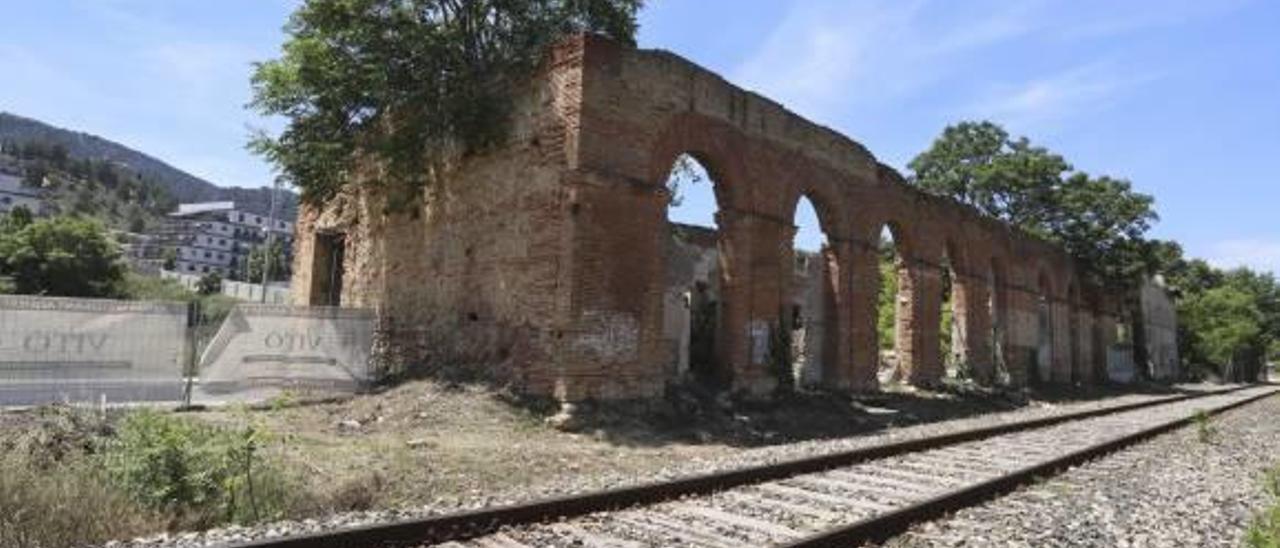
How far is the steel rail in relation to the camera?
609 cm

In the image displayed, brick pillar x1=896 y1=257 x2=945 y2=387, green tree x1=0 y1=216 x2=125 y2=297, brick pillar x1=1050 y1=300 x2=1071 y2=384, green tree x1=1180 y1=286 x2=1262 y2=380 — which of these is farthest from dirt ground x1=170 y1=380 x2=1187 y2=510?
green tree x1=0 y1=216 x2=125 y2=297

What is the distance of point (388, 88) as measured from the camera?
17156mm

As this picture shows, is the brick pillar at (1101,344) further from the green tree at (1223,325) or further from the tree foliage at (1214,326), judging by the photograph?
the green tree at (1223,325)

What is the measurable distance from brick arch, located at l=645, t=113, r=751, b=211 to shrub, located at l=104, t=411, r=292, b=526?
9.14 metres

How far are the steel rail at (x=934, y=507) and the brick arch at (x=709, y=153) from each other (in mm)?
7684

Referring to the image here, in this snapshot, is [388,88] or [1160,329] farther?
[1160,329]

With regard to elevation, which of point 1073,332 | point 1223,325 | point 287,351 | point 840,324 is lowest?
point 287,351

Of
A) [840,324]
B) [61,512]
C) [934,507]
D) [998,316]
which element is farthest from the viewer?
[998,316]

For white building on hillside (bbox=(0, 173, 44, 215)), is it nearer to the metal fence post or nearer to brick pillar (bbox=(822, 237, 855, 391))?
brick pillar (bbox=(822, 237, 855, 391))

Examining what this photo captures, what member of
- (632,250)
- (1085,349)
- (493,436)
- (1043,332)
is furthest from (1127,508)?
(1085,349)

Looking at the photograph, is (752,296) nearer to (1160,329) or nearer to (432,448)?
(432,448)

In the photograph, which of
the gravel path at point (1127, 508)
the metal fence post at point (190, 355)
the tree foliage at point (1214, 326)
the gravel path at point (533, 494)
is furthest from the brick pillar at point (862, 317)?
the tree foliage at point (1214, 326)

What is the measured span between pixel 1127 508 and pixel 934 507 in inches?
75.9

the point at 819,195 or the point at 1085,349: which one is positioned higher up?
the point at 819,195
